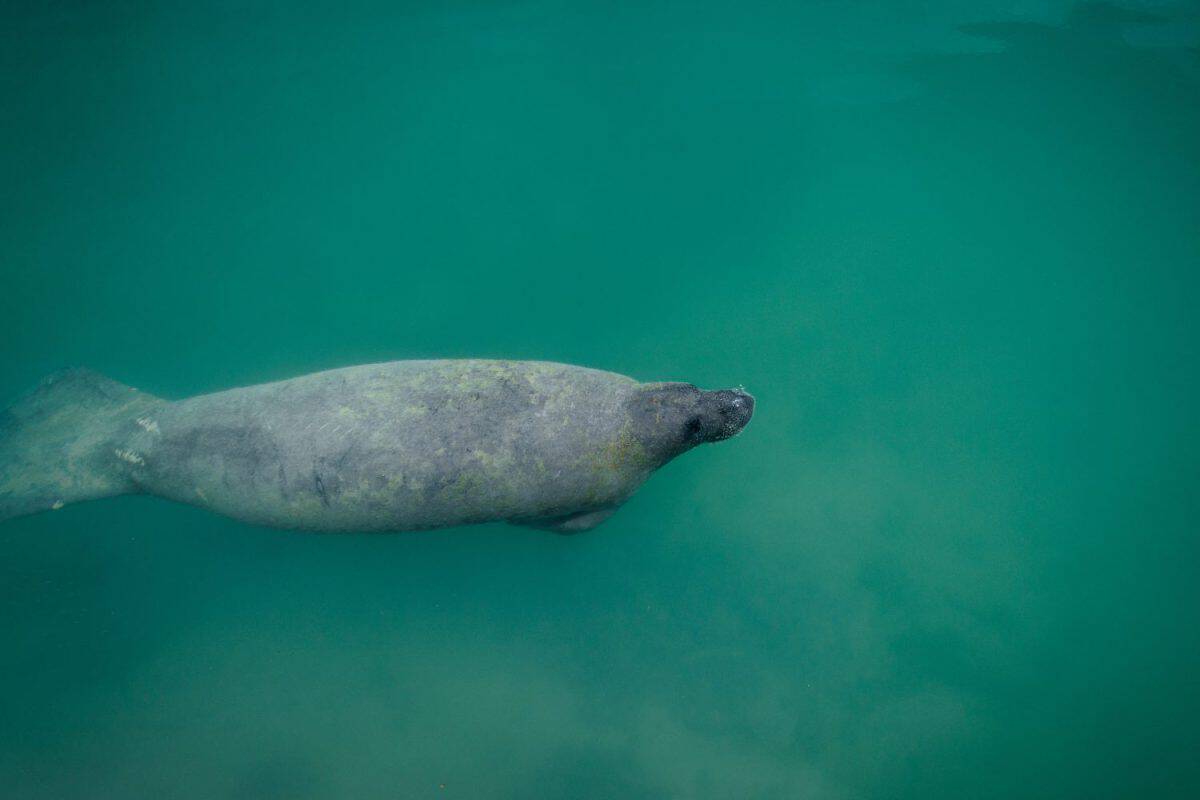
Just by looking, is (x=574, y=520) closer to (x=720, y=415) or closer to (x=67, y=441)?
(x=720, y=415)

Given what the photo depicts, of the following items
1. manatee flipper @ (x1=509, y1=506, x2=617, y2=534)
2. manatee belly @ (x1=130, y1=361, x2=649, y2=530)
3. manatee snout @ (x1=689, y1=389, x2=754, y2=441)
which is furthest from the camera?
manatee flipper @ (x1=509, y1=506, x2=617, y2=534)

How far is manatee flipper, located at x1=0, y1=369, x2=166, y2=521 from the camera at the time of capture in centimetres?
390

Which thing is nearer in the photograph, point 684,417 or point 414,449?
point 414,449

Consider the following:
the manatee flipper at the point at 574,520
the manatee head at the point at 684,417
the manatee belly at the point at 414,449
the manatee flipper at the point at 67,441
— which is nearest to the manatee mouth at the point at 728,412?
the manatee head at the point at 684,417

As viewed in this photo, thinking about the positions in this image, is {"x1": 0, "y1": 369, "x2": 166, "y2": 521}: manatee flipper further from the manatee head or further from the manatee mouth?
the manatee mouth

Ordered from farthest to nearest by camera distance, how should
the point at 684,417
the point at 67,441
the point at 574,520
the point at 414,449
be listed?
the point at 67,441 < the point at 574,520 < the point at 684,417 < the point at 414,449

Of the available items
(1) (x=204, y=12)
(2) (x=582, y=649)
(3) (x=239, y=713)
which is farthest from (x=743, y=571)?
(1) (x=204, y=12)

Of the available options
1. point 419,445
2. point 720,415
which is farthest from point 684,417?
point 419,445

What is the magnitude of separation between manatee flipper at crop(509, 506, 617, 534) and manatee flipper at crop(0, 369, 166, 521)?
9.93 ft

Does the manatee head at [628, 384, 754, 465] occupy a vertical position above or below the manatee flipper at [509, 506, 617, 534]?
above

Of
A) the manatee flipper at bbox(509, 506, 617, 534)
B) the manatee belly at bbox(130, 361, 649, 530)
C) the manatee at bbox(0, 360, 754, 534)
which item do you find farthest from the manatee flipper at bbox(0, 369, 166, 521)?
the manatee flipper at bbox(509, 506, 617, 534)

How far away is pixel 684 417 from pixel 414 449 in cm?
Answer: 174

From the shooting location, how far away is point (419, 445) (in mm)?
3203

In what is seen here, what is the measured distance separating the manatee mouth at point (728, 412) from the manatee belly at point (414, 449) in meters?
0.57
